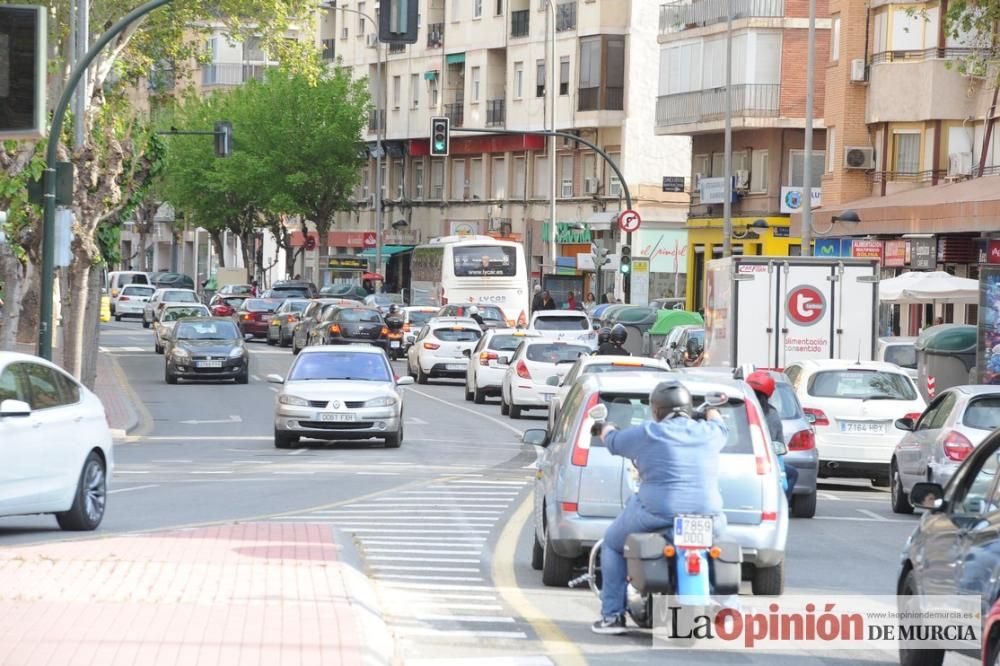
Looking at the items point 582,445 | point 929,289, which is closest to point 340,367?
point 929,289

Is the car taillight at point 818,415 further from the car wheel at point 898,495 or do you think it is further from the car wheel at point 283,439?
the car wheel at point 283,439

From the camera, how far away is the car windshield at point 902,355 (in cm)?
3566

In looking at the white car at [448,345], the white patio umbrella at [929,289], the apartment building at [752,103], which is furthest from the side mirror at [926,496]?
the apartment building at [752,103]

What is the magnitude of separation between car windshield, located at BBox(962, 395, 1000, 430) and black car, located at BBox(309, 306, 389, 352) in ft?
113

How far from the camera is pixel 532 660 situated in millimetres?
10578

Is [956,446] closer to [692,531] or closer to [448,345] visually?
[692,531]

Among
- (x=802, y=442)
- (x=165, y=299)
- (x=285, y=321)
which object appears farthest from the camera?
(x=165, y=299)

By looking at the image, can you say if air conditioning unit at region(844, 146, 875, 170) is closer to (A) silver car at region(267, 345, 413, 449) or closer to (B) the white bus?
(B) the white bus

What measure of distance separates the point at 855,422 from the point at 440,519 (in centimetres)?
726

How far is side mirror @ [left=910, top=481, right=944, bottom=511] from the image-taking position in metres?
9.83

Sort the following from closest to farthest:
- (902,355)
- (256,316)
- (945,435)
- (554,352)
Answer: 1. (945,435)
2. (902,355)
3. (554,352)
4. (256,316)

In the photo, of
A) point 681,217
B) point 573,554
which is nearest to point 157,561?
point 573,554

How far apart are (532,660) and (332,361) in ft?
63.2

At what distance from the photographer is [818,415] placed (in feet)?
78.8
